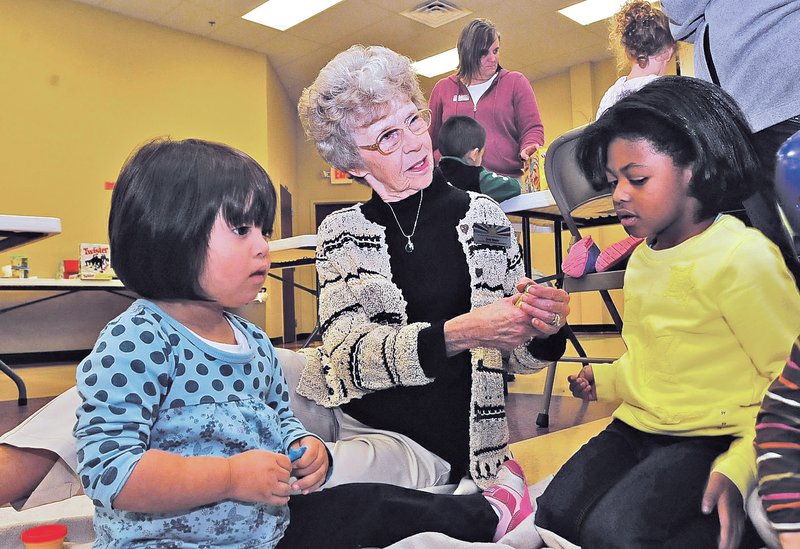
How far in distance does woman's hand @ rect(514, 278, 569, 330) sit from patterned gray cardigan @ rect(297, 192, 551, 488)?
22 cm

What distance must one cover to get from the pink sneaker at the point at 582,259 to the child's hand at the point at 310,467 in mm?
1118

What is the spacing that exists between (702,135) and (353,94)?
0.67 metres

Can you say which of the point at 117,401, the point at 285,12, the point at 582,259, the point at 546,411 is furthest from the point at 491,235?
the point at 285,12

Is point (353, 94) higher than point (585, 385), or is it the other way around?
point (353, 94)

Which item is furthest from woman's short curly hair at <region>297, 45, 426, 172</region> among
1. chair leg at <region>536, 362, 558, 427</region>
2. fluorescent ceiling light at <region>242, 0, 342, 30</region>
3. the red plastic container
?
fluorescent ceiling light at <region>242, 0, 342, 30</region>

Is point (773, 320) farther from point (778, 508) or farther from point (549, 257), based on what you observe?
point (549, 257)

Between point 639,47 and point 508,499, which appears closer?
point 508,499

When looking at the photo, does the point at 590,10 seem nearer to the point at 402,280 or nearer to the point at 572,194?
the point at 572,194

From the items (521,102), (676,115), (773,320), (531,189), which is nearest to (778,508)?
(773,320)

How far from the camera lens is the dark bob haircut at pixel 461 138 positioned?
2.55 meters

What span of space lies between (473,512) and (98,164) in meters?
6.13

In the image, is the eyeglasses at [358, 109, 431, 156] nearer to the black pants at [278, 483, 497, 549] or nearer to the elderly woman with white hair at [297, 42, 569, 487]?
the elderly woman with white hair at [297, 42, 569, 487]

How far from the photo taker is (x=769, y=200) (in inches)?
39.2

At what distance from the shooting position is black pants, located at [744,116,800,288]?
972 millimetres
